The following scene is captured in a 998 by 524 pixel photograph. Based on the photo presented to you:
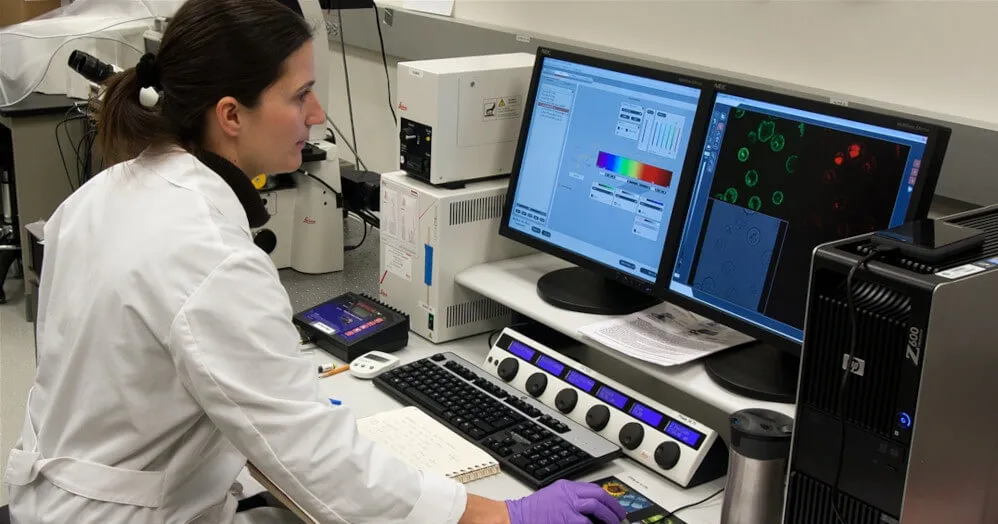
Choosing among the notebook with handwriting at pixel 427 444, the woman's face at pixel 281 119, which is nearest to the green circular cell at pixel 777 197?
the notebook with handwriting at pixel 427 444

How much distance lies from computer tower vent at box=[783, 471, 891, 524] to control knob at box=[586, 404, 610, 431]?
1.40ft

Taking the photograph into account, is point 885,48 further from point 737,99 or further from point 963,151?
point 737,99

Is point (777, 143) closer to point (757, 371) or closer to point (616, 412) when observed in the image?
point (757, 371)

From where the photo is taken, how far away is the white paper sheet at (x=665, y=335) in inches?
63.4

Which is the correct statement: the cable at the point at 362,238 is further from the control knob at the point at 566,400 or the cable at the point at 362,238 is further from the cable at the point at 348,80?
the control knob at the point at 566,400

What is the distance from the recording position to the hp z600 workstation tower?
41.9 inches

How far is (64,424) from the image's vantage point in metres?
1.32

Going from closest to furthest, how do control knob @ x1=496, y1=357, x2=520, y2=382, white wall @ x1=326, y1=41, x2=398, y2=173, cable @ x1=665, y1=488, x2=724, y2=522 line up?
cable @ x1=665, y1=488, x2=724, y2=522 < control knob @ x1=496, y1=357, x2=520, y2=382 < white wall @ x1=326, y1=41, x2=398, y2=173

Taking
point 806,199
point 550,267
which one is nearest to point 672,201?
point 806,199

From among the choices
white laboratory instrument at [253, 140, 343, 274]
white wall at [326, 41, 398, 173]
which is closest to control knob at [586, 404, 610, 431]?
white laboratory instrument at [253, 140, 343, 274]

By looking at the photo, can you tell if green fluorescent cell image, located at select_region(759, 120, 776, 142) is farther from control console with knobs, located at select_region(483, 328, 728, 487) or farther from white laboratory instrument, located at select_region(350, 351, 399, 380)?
white laboratory instrument, located at select_region(350, 351, 399, 380)

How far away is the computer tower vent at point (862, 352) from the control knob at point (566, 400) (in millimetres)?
546

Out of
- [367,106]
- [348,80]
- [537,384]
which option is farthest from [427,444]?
[348,80]

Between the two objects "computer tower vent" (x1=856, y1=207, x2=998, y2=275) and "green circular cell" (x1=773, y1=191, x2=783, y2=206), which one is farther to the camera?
"green circular cell" (x1=773, y1=191, x2=783, y2=206)
